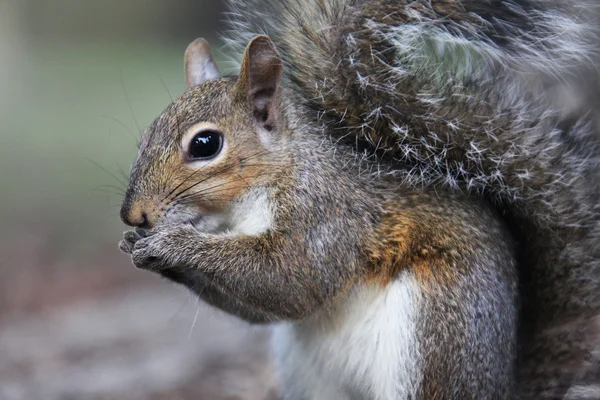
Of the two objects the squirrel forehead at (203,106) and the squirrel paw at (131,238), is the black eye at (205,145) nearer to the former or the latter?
the squirrel forehead at (203,106)

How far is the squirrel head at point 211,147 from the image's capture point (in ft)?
5.41

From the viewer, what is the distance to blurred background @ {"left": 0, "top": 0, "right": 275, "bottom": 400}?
2.76 metres

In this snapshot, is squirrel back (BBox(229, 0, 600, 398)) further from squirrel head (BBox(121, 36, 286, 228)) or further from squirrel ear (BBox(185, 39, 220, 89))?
squirrel ear (BBox(185, 39, 220, 89))

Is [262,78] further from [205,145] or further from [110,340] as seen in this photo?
[110,340]

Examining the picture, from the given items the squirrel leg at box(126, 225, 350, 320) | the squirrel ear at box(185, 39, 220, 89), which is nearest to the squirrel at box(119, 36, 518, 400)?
→ the squirrel leg at box(126, 225, 350, 320)

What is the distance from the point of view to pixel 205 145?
1705mm

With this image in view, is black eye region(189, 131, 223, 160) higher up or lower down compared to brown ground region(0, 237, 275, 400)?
higher up

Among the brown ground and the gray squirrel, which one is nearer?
the gray squirrel

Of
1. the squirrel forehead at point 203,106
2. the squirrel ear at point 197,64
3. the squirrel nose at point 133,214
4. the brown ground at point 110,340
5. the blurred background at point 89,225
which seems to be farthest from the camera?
the blurred background at point 89,225

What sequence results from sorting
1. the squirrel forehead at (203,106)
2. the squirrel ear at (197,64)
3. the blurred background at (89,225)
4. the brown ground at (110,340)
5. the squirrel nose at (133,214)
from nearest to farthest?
1. the squirrel nose at (133,214)
2. the squirrel forehead at (203,106)
3. the squirrel ear at (197,64)
4. the brown ground at (110,340)
5. the blurred background at (89,225)

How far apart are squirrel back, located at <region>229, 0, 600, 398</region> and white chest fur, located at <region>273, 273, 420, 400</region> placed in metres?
0.32

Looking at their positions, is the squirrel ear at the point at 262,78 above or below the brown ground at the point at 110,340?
above

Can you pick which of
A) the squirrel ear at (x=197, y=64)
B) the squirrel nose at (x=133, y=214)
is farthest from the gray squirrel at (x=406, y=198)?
the squirrel ear at (x=197, y=64)

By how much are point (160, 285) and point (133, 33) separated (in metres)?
2.45
